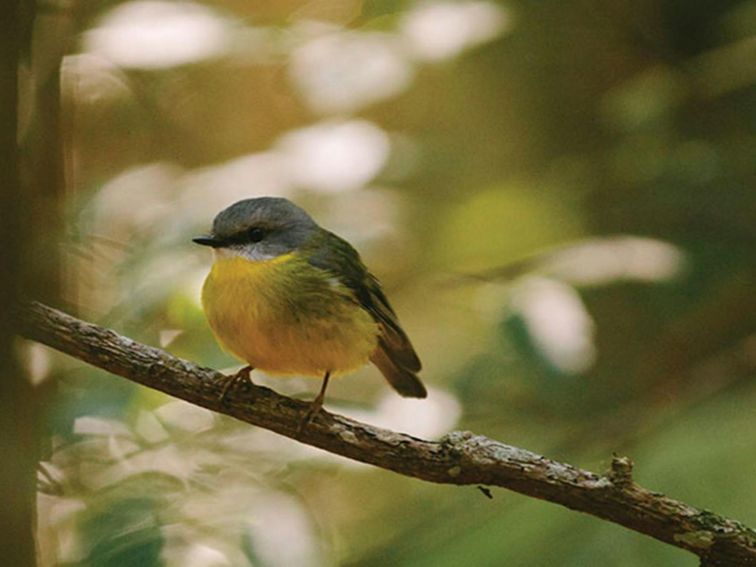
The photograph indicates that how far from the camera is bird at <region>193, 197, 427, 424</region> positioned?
3.05m

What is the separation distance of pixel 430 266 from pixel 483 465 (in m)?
1.99

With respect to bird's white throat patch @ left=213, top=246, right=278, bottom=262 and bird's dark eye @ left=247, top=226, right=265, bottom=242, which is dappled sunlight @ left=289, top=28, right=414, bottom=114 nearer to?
bird's dark eye @ left=247, top=226, right=265, bottom=242

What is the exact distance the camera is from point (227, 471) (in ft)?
10.2

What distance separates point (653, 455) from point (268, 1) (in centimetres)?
342

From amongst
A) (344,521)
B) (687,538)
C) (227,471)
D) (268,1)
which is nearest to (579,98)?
(268,1)

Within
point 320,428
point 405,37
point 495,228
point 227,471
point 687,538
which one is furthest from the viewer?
point 495,228

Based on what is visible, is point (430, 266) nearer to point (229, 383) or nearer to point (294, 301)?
point (294, 301)

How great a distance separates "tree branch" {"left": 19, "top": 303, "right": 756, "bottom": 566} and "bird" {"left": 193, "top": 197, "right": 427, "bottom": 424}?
0.27 m

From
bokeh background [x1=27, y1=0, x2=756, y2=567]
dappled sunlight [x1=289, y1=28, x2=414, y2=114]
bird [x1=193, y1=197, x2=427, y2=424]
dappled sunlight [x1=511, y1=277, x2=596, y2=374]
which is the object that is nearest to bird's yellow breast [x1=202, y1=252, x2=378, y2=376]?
bird [x1=193, y1=197, x2=427, y2=424]

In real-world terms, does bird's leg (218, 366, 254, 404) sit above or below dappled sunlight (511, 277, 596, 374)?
below

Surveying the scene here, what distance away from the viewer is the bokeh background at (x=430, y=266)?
116 inches

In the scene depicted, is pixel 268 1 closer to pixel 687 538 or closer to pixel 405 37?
pixel 405 37

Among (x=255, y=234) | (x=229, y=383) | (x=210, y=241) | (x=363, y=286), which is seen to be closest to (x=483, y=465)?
(x=229, y=383)

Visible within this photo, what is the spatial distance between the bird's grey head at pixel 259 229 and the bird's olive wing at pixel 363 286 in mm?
91
